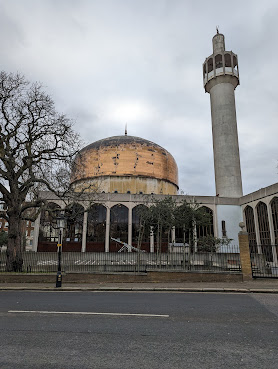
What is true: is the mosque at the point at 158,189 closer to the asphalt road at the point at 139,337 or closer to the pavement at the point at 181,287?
the pavement at the point at 181,287

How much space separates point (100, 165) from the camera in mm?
47562

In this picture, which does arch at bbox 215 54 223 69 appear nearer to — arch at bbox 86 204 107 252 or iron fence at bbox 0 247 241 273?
arch at bbox 86 204 107 252

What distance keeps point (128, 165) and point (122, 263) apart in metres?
28.8

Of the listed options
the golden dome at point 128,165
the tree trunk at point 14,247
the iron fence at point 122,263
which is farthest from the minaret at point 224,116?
the tree trunk at point 14,247

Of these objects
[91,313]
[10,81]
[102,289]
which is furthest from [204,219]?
[10,81]

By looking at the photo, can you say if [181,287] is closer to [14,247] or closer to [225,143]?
[14,247]

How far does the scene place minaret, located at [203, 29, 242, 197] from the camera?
41.2 metres

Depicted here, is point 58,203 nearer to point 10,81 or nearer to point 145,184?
point 145,184

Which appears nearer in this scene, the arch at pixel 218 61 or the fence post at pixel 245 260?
the fence post at pixel 245 260

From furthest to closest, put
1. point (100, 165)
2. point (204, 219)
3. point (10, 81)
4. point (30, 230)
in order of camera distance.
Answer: point (30, 230) < point (100, 165) < point (204, 219) < point (10, 81)

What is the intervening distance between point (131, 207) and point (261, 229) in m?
17.0

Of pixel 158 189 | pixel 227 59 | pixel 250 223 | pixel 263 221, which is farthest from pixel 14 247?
pixel 227 59

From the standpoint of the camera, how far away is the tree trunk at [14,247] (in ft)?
52.4

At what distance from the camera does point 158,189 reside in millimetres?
48500
